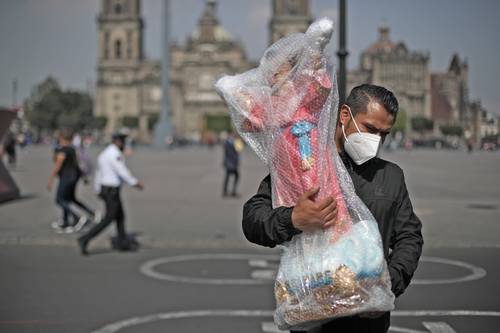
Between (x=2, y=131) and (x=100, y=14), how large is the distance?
101 metres

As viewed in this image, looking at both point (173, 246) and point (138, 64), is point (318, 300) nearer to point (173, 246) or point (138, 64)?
point (173, 246)

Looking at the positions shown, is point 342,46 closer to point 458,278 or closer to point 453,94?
point 453,94

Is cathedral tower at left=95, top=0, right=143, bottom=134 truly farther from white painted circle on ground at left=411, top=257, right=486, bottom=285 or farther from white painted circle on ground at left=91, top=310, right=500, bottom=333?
white painted circle on ground at left=91, top=310, right=500, bottom=333

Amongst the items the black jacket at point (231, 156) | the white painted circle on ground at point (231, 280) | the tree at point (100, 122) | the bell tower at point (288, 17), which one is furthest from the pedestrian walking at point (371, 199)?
the tree at point (100, 122)

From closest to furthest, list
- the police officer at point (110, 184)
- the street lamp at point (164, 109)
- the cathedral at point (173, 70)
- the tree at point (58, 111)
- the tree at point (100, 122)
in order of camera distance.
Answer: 1. the police officer at point (110, 184)
2. the street lamp at point (164, 109)
3. the cathedral at point (173, 70)
4. the tree at point (100, 122)
5. the tree at point (58, 111)

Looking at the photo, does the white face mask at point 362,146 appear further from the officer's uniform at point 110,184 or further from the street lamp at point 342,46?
the officer's uniform at point 110,184

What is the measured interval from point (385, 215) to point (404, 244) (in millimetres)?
149

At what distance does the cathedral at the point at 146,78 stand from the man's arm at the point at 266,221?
10856 cm

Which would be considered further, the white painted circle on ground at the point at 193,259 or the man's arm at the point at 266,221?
the white painted circle on ground at the point at 193,259

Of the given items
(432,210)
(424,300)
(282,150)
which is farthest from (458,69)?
(432,210)

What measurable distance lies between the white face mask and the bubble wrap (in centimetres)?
7

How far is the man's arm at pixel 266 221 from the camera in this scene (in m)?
2.65

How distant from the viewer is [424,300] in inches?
262

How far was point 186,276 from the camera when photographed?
7.95 m
